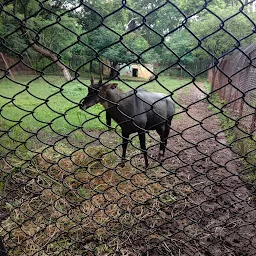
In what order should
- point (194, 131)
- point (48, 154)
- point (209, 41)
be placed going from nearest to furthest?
point (48, 154), point (194, 131), point (209, 41)

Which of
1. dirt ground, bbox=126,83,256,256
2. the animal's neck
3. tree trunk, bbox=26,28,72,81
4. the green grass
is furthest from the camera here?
the green grass

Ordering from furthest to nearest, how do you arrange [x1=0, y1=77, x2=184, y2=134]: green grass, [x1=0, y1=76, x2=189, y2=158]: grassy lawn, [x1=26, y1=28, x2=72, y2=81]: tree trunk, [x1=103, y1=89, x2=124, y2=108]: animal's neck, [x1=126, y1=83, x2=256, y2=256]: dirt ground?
[x1=0, y1=77, x2=184, y2=134]: green grass → [x1=0, y1=76, x2=189, y2=158]: grassy lawn → [x1=103, y1=89, x2=124, y2=108]: animal's neck → [x1=126, y1=83, x2=256, y2=256]: dirt ground → [x1=26, y1=28, x2=72, y2=81]: tree trunk

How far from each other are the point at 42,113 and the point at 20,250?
5.34m

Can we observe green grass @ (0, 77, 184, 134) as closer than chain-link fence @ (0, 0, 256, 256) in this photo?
No

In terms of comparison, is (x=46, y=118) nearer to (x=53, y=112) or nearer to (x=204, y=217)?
(x=53, y=112)

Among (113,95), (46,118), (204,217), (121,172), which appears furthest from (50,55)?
(46,118)

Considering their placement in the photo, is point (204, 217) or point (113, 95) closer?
point (204, 217)

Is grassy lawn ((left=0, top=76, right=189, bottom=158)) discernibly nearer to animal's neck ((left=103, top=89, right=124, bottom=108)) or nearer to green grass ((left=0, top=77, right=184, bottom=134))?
green grass ((left=0, top=77, right=184, bottom=134))

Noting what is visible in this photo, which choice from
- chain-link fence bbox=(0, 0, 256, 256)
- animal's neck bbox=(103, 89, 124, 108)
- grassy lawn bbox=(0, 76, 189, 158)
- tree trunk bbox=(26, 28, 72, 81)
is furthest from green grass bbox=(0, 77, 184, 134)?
tree trunk bbox=(26, 28, 72, 81)

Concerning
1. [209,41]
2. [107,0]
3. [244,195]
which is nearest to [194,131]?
[244,195]

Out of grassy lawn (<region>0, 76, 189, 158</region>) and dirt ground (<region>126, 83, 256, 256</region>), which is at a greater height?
dirt ground (<region>126, 83, 256, 256</region>)

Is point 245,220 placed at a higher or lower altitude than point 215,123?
higher

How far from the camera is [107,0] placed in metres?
14.7

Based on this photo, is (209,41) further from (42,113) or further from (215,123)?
(42,113)
